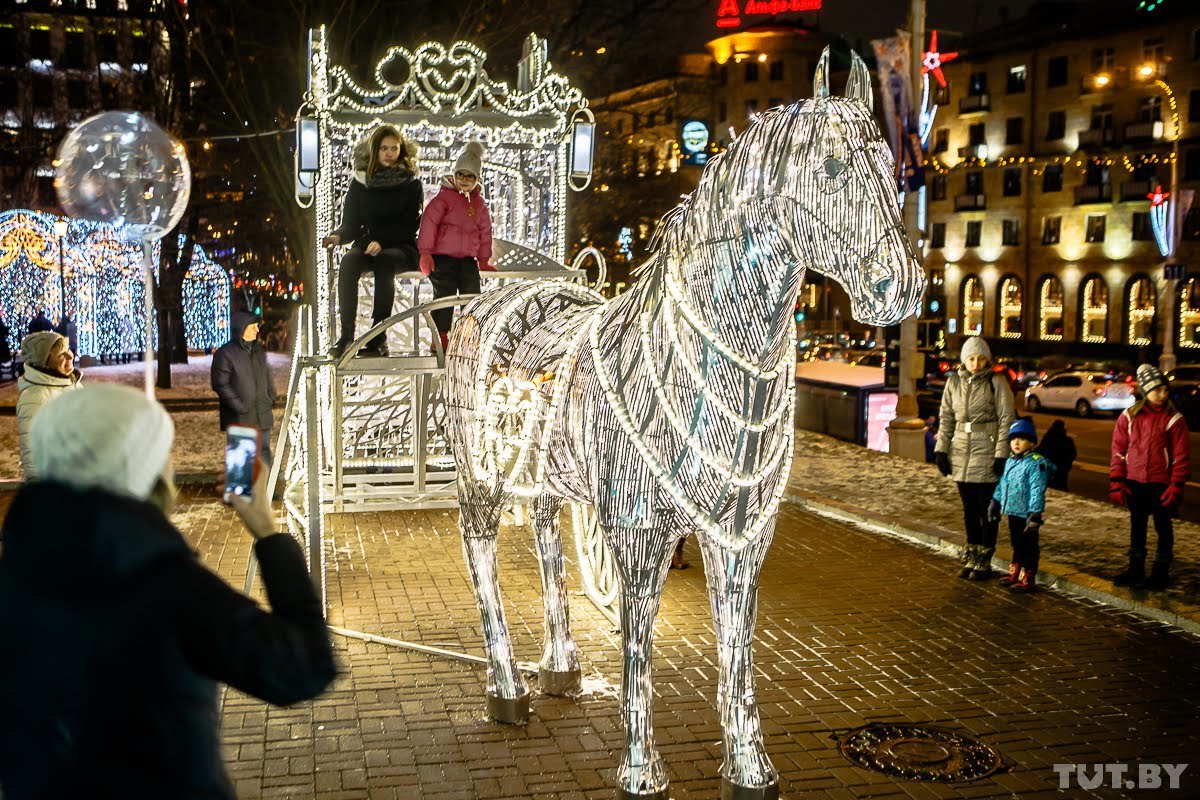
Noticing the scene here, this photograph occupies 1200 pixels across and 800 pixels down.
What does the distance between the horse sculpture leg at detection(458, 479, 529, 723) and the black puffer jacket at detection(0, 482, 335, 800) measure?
12.3ft

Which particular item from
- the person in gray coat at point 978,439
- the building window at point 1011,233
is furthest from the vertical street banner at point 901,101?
the building window at point 1011,233

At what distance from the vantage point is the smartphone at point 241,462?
291cm

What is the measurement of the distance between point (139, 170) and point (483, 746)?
3.43 meters

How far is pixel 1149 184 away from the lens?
1950 inches

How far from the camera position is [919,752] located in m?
5.77

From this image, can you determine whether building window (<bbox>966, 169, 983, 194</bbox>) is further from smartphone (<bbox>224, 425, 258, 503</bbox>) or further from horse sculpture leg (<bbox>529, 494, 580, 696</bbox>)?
smartphone (<bbox>224, 425, 258, 503</bbox>)

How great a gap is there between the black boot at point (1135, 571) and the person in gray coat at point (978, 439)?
945 mm

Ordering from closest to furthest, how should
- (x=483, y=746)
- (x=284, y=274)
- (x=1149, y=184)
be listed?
(x=483, y=746)
(x=284, y=274)
(x=1149, y=184)

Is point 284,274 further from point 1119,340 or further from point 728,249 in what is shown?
point 1119,340

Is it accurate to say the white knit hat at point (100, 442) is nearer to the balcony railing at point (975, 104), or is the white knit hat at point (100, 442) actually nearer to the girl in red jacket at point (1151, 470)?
the girl in red jacket at point (1151, 470)

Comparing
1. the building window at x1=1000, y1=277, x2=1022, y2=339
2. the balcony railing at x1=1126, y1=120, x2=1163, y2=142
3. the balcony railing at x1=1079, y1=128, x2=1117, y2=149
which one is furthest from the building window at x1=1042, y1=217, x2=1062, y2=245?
the balcony railing at x1=1126, y1=120, x2=1163, y2=142

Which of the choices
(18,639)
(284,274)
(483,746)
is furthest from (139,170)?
(284,274)

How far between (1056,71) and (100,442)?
5850 cm

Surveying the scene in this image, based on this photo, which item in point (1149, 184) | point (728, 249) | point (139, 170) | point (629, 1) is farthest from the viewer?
point (1149, 184)
